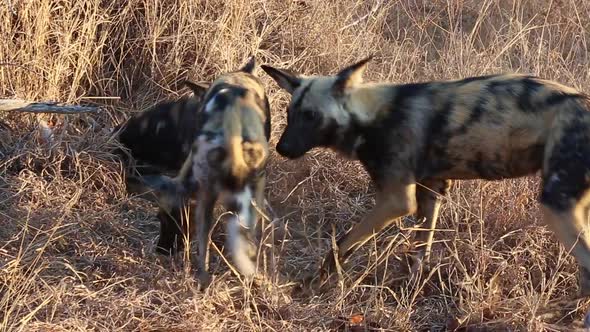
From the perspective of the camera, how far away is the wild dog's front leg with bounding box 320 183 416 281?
11.3ft

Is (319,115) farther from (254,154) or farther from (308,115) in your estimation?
(254,154)

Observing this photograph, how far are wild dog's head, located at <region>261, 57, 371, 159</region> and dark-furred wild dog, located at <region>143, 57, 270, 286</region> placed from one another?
0.12 m

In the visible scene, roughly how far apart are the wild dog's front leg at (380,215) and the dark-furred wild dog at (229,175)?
1.19 ft

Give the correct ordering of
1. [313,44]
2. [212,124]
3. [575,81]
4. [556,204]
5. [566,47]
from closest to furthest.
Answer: [556,204]
[212,124]
[575,81]
[313,44]
[566,47]

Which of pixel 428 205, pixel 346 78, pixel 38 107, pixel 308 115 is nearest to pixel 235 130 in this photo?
pixel 308 115

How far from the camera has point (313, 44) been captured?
5207 mm

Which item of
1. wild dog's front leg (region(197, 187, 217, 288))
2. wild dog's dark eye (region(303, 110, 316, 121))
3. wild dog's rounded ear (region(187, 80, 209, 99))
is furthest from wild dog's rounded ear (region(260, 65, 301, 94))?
wild dog's front leg (region(197, 187, 217, 288))

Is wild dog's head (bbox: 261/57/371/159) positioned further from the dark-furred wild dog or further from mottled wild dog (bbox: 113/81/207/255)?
mottled wild dog (bbox: 113/81/207/255)

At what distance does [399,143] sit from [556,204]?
0.60 metres

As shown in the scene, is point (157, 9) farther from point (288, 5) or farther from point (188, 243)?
point (188, 243)

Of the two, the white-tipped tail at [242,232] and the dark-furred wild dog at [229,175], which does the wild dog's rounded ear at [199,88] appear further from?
the white-tipped tail at [242,232]

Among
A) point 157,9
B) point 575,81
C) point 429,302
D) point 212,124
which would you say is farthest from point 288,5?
point 429,302

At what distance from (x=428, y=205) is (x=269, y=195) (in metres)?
0.81

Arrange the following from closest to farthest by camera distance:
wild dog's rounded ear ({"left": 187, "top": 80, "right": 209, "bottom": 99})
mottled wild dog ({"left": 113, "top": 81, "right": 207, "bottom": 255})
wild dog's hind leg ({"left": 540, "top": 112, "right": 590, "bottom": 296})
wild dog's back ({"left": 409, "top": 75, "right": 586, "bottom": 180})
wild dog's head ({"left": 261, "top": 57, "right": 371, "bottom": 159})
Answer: wild dog's hind leg ({"left": 540, "top": 112, "right": 590, "bottom": 296})
wild dog's back ({"left": 409, "top": 75, "right": 586, "bottom": 180})
wild dog's head ({"left": 261, "top": 57, "right": 371, "bottom": 159})
wild dog's rounded ear ({"left": 187, "top": 80, "right": 209, "bottom": 99})
mottled wild dog ({"left": 113, "top": 81, "right": 207, "bottom": 255})
